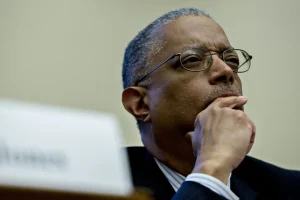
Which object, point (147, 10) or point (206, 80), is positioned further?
point (147, 10)

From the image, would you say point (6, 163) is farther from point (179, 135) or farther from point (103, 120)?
point (179, 135)

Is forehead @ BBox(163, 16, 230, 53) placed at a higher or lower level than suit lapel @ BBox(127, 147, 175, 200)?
higher

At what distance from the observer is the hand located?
100cm

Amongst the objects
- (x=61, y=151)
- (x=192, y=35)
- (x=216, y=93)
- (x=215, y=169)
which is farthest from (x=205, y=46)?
(x=61, y=151)

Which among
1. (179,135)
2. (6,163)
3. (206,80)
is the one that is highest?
(6,163)

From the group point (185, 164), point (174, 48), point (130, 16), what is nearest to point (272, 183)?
point (185, 164)

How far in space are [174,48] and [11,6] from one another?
38.9 inches

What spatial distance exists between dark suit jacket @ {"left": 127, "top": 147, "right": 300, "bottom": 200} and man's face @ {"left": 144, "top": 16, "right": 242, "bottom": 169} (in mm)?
74

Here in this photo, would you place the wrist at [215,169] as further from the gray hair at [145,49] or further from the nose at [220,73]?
the gray hair at [145,49]

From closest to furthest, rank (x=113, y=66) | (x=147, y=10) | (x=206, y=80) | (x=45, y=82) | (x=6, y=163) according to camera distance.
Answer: (x=6, y=163) → (x=206, y=80) → (x=45, y=82) → (x=113, y=66) → (x=147, y=10)

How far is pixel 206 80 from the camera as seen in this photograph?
1305mm

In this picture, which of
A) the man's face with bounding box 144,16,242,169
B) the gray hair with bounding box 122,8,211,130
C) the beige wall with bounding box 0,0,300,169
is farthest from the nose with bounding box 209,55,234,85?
the beige wall with bounding box 0,0,300,169

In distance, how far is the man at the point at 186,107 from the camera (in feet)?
3.92

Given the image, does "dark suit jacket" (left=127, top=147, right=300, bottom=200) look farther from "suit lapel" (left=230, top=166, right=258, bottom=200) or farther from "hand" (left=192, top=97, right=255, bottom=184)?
"hand" (left=192, top=97, right=255, bottom=184)
